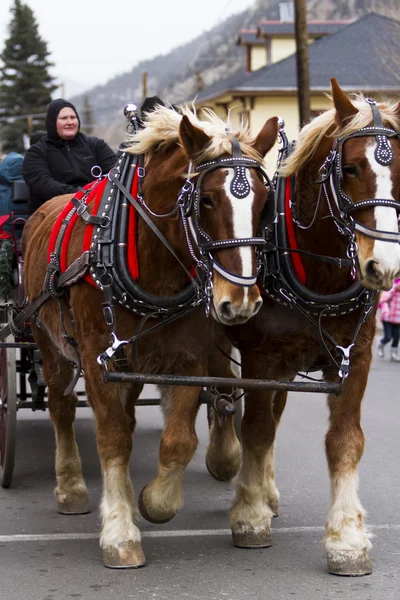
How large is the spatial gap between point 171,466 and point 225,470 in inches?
69.0

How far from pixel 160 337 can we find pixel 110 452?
598 mm

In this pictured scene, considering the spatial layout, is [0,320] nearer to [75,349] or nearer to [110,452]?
[75,349]

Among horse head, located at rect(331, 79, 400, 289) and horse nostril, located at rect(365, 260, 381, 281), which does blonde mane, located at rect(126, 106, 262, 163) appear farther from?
horse nostril, located at rect(365, 260, 381, 281)

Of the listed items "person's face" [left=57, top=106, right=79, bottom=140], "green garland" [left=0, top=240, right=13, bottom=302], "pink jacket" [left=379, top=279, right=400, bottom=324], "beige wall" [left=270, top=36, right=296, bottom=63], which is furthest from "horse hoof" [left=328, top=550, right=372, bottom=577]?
"beige wall" [left=270, top=36, right=296, bottom=63]

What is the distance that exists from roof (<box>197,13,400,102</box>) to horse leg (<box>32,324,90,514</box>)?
3032 cm

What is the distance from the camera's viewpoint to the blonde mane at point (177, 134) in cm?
456

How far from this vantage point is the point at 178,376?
4711 millimetres

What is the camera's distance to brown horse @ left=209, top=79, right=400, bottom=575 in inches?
178

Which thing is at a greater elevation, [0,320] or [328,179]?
[328,179]

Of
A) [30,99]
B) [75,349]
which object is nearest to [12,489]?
[75,349]

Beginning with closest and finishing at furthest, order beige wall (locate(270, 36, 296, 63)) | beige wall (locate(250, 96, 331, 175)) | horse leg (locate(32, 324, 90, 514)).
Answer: horse leg (locate(32, 324, 90, 514)), beige wall (locate(250, 96, 331, 175)), beige wall (locate(270, 36, 296, 63))

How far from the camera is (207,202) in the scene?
14.7 feet

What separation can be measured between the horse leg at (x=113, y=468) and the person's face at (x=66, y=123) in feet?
8.62

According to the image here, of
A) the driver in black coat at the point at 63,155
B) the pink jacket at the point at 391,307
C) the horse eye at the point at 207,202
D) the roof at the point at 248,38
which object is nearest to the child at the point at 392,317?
the pink jacket at the point at 391,307
